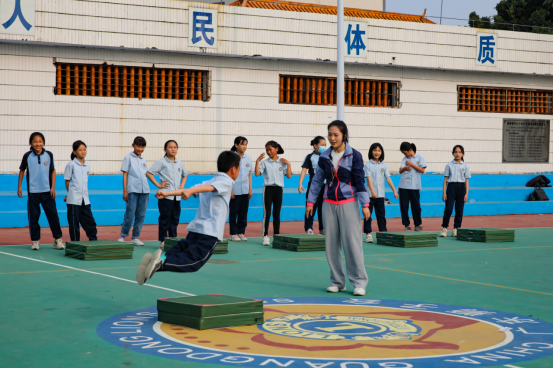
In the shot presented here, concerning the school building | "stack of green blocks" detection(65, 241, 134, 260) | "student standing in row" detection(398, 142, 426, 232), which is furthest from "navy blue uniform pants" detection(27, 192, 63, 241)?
"student standing in row" detection(398, 142, 426, 232)

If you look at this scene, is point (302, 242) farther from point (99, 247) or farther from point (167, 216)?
point (99, 247)

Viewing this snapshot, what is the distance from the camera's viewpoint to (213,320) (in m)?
5.86

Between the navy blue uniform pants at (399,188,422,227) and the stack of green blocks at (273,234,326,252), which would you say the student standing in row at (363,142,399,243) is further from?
the stack of green blocks at (273,234,326,252)

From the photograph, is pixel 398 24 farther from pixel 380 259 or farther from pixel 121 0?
pixel 380 259

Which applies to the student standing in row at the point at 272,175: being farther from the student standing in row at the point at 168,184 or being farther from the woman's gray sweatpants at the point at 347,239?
the woman's gray sweatpants at the point at 347,239

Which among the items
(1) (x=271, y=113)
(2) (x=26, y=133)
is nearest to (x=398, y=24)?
(1) (x=271, y=113)

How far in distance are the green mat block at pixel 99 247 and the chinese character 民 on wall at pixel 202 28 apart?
9989mm

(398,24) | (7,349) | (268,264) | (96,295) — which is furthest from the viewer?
(398,24)

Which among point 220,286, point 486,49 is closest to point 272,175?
point 220,286

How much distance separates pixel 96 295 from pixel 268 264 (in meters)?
3.41

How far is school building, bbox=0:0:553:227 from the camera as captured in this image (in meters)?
17.6

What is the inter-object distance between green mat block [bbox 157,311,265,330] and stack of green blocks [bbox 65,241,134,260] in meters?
Answer: 4.56

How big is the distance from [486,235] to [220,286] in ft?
24.2

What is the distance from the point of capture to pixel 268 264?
10.3m
